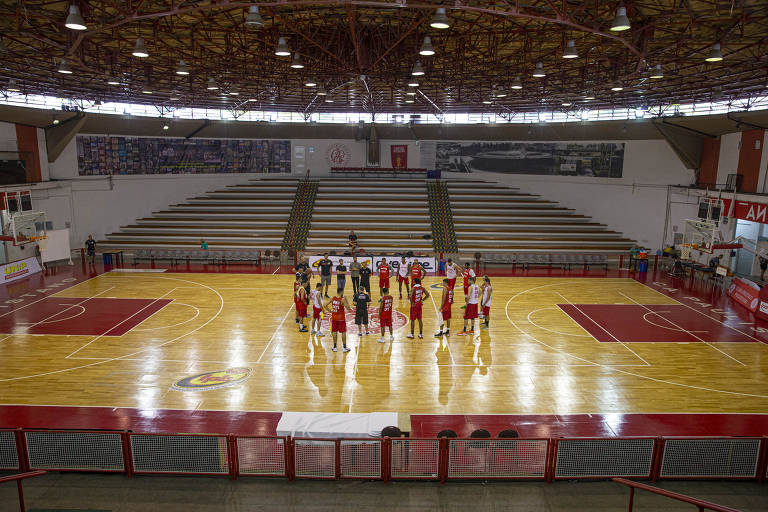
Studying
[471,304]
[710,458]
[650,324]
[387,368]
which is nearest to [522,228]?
[650,324]

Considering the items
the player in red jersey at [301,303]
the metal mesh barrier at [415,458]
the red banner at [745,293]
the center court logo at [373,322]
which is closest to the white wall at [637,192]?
the red banner at [745,293]

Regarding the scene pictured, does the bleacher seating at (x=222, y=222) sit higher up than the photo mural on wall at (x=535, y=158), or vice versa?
the photo mural on wall at (x=535, y=158)

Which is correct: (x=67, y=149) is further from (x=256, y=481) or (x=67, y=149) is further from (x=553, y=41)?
(x=256, y=481)

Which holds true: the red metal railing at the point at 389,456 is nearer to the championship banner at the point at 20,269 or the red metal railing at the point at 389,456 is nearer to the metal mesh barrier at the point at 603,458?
the metal mesh barrier at the point at 603,458

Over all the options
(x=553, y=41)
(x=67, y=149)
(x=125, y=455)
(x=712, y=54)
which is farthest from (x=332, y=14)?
(x=67, y=149)

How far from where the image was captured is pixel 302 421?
8.59 m

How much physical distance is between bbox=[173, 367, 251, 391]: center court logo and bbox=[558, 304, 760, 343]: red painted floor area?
1069 cm

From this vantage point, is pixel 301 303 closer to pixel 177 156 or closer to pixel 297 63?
pixel 297 63

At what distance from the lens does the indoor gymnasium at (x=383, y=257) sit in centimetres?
A: 761

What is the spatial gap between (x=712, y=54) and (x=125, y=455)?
15.1m

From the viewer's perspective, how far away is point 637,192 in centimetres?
3030

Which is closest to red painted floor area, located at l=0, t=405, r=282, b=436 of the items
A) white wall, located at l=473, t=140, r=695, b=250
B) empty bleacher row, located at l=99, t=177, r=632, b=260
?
empty bleacher row, located at l=99, t=177, r=632, b=260

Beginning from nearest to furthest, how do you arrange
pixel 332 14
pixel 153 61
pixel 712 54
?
pixel 712 54, pixel 332 14, pixel 153 61

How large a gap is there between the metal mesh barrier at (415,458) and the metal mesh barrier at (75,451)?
410cm
